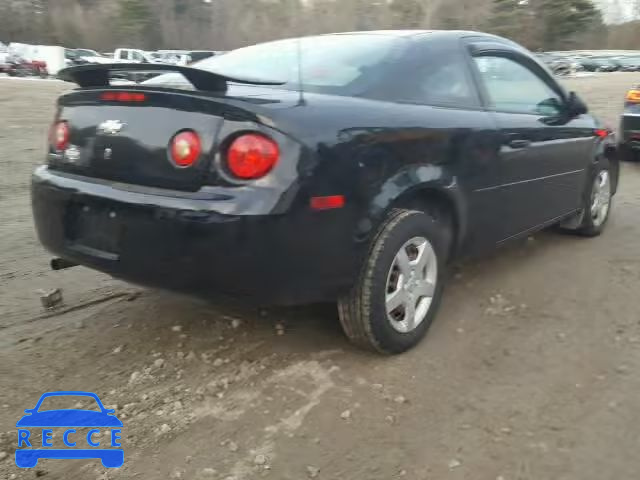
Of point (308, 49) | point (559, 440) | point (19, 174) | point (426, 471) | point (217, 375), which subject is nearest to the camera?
point (426, 471)

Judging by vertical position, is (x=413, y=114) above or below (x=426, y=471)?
above

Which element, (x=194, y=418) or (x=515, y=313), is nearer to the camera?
(x=194, y=418)

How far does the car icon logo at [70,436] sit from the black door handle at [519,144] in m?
2.58

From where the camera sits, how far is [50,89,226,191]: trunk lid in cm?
255

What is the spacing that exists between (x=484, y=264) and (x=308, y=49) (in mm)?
1930

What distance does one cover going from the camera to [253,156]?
8.18 ft

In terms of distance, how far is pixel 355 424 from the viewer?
2.54 m

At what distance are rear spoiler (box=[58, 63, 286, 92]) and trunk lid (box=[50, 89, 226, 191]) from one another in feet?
0.27

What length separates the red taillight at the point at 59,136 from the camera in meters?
3.04

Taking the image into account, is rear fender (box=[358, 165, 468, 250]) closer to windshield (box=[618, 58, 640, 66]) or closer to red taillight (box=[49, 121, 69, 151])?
red taillight (box=[49, 121, 69, 151])

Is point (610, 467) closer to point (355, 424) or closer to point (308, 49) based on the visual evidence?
point (355, 424)

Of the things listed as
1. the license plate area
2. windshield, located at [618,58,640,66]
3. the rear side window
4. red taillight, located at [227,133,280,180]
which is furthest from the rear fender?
windshield, located at [618,58,640,66]

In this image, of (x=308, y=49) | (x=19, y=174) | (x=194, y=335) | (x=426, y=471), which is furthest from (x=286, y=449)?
(x=19, y=174)

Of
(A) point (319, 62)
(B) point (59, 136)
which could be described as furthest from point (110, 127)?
(A) point (319, 62)
